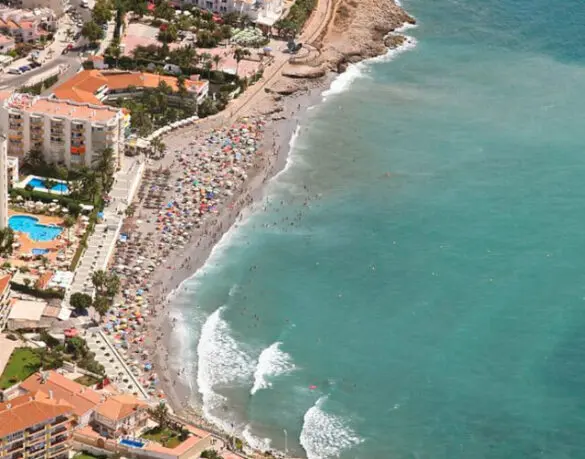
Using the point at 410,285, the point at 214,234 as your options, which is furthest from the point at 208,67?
the point at 410,285

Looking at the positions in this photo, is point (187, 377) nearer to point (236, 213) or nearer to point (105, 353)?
point (105, 353)

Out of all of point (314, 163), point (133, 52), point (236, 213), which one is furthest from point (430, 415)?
point (133, 52)

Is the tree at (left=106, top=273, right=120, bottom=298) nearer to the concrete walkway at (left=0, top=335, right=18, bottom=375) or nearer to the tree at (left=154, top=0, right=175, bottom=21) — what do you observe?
the concrete walkway at (left=0, top=335, right=18, bottom=375)

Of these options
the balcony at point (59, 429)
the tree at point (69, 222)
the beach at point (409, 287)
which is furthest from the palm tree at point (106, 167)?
the balcony at point (59, 429)

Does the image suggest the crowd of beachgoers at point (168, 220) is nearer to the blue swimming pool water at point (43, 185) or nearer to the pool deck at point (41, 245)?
the pool deck at point (41, 245)

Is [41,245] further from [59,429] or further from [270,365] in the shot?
[59,429]
